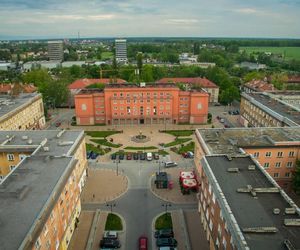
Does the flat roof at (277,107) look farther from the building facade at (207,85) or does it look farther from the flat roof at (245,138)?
the building facade at (207,85)

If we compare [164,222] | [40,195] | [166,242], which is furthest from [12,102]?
[166,242]

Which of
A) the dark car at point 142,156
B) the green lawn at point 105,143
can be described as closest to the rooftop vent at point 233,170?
the dark car at point 142,156

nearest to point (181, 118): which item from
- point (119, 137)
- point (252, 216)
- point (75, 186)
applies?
point (119, 137)

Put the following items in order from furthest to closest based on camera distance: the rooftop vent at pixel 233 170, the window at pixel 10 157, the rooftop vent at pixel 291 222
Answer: the window at pixel 10 157
the rooftop vent at pixel 233 170
the rooftop vent at pixel 291 222

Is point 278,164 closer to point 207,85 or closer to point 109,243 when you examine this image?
point 109,243

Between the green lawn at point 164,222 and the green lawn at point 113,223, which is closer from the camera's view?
the green lawn at point 113,223

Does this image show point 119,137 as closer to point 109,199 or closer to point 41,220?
point 109,199

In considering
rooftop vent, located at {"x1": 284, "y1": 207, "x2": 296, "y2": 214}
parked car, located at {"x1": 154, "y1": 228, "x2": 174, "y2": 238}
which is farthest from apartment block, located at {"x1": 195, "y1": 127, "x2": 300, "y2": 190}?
rooftop vent, located at {"x1": 284, "y1": 207, "x2": 296, "y2": 214}
